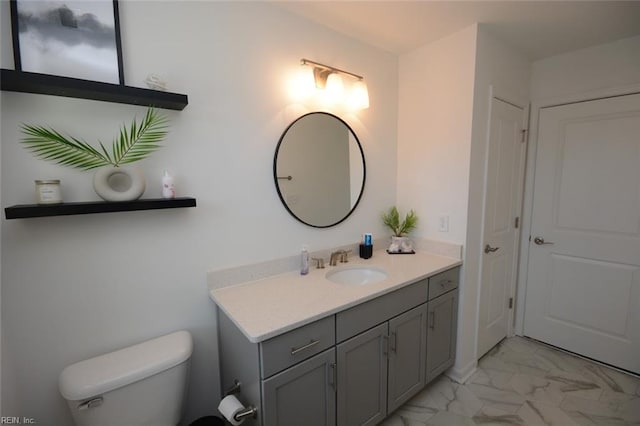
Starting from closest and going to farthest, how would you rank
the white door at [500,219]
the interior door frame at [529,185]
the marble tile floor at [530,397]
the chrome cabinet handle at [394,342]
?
the chrome cabinet handle at [394,342]
the marble tile floor at [530,397]
the white door at [500,219]
the interior door frame at [529,185]

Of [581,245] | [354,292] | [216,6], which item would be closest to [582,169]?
[581,245]

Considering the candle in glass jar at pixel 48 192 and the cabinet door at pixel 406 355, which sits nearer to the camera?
the candle in glass jar at pixel 48 192

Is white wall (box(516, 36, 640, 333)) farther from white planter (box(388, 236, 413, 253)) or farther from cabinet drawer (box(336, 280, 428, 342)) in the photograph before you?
cabinet drawer (box(336, 280, 428, 342))

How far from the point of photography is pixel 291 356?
3.82 feet

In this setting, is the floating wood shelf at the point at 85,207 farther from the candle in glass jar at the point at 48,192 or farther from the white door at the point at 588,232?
the white door at the point at 588,232

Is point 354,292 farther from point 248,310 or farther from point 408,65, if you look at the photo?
point 408,65

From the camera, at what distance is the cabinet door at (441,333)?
1799mm

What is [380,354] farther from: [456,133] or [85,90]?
[85,90]

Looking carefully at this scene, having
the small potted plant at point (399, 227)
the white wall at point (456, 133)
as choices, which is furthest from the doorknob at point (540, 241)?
the small potted plant at point (399, 227)

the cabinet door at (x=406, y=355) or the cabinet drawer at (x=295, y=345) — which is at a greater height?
the cabinet drawer at (x=295, y=345)

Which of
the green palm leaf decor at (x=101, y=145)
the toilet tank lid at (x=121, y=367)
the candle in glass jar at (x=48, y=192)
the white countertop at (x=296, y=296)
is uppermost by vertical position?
the green palm leaf decor at (x=101, y=145)

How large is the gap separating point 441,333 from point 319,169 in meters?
1.36

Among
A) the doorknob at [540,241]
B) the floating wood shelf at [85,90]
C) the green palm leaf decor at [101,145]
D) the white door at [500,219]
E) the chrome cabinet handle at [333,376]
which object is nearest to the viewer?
the floating wood shelf at [85,90]

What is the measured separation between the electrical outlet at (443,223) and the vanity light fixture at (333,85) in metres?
0.97
